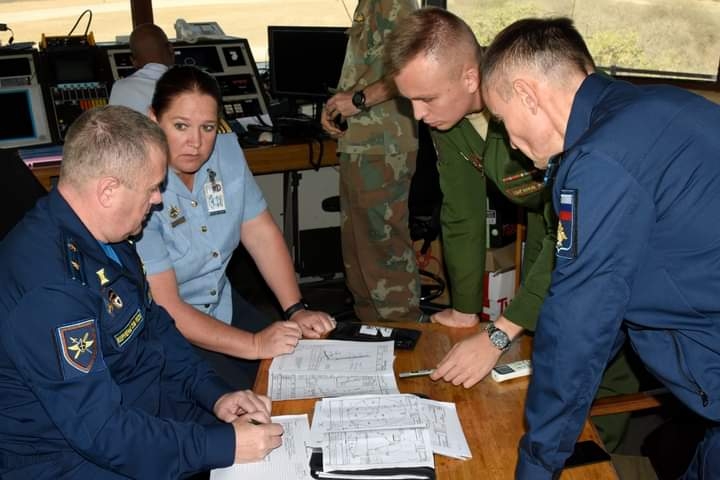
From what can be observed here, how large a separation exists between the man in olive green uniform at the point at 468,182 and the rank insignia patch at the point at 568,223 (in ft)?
1.68

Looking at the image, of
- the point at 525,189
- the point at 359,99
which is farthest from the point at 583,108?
the point at 359,99

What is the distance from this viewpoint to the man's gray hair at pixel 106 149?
140 centimetres

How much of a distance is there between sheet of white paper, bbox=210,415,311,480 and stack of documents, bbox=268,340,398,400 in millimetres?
144

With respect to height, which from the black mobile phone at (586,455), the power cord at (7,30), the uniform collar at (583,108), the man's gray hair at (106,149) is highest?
the uniform collar at (583,108)

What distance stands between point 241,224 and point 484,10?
8.45 feet

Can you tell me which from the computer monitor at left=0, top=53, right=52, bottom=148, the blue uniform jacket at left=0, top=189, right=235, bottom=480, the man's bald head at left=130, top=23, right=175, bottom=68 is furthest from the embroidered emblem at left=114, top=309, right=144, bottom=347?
the computer monitor at left=0, top=53, right=52, bottom=148

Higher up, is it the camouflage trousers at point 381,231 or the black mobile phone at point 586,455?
the black mobile phone at point 586,455

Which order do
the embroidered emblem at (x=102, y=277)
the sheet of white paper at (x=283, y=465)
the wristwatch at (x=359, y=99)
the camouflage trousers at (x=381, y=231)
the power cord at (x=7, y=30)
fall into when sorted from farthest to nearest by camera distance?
1. the power cord at (x=7, y=30)
2. the camouflage trousers at (x=381, y=231)
3. the wristwatch at (x=359, y=99)
4. the embroidered emblem at (x=102, y=277)
5. the sheet of white paper at (x=283, y=465)

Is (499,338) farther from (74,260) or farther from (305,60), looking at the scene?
(305,60)

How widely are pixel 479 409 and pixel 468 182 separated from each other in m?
0.74

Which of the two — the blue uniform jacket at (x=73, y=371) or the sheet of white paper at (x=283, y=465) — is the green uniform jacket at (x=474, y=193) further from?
the blue uniform jacket at (x=73, y=371)

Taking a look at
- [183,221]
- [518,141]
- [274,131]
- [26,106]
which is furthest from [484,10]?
[518,141]

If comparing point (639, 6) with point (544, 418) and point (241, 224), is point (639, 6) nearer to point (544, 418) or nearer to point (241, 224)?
point (241, 224)

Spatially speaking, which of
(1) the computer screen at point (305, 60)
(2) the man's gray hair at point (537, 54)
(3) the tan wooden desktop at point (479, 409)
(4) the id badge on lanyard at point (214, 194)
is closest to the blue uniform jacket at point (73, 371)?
(3) the tan wooden desktop at point (479, 409)
